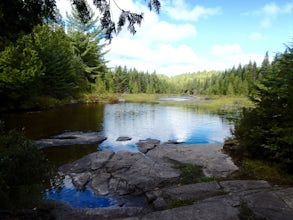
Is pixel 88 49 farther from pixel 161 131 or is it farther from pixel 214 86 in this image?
pixel 214 86

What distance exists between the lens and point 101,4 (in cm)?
586

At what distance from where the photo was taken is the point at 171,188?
9.94 meters

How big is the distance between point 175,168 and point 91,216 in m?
5.47

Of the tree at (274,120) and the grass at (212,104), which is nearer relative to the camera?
the tree at (274,120)

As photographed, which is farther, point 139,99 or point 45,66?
point 139,99

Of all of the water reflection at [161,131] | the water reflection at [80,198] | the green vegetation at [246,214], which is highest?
the green vegetation at [246,214]

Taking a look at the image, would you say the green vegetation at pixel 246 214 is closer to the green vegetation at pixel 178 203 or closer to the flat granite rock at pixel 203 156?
the green vegetation at pixel 178 203

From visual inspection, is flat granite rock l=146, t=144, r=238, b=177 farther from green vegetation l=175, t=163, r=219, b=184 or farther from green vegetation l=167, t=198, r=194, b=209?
green vegetation l=167, t=198, r=194, b=209

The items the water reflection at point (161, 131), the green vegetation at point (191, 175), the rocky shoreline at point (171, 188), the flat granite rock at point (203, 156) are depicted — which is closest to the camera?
the rocky shoreline at point (171, 188)

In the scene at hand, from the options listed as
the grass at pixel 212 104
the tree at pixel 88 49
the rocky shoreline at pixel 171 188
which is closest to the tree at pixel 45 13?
the rocky shoreline at pixel 171 188

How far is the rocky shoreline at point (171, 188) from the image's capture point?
24.7 feet

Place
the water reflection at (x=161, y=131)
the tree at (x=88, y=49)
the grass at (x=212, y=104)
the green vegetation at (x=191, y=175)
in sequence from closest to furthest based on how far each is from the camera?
the green vegetation at (x=191, y=175)
the water reflection at (x=161, y=131)
the grass at (x=212, y=104)
the tree at (x=88, y=49)

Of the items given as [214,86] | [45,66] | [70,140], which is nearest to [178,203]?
[70,140]

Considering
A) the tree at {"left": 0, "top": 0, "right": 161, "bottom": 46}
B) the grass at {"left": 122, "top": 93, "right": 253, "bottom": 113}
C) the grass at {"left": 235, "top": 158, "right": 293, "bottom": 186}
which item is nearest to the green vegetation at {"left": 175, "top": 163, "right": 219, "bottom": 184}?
the grass at {"left": 235, "top": 158, "right": 293, "bottom": 186}
